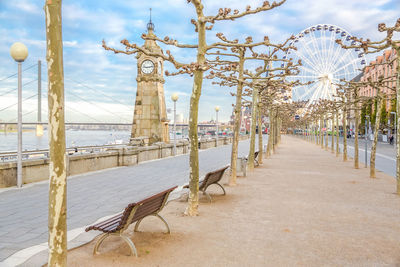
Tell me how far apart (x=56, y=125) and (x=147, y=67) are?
26414 millimetres

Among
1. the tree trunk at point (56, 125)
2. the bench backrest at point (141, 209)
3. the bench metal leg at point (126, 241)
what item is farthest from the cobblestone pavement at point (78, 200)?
the tree trunk at point (56, 125)

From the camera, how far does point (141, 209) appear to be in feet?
18.2

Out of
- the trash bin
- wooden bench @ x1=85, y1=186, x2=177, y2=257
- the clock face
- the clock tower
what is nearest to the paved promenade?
wooden bench @ x1=85, y1=186, x2=177, y2=257

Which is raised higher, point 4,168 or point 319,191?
point 4,168

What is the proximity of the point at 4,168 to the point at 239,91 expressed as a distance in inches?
322

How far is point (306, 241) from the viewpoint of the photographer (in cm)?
609

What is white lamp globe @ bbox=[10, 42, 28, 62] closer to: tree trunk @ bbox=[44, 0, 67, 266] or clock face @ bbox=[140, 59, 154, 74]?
tree trunk @ bbox=[44, 0, 67, 266]

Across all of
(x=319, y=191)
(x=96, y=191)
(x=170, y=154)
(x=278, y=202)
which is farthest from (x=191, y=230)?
(x=170, y=154)

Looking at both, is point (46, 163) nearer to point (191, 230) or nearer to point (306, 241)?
point (191, 230)

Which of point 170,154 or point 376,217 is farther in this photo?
point 170,154

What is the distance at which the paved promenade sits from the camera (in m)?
5.19

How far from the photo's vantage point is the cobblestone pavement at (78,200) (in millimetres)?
6320

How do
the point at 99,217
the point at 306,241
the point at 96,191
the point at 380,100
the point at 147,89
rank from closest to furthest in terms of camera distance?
the point at 306,241 < the point at 99,217 < the point at 96,191 < the point at 380,100 < the point at 147,89

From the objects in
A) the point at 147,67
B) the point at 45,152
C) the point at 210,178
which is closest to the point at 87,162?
the point at 45,152
